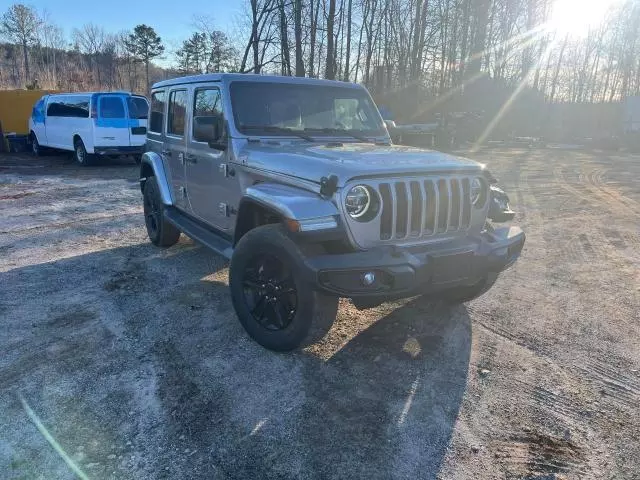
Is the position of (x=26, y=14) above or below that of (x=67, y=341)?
above

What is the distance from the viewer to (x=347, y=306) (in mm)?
4582

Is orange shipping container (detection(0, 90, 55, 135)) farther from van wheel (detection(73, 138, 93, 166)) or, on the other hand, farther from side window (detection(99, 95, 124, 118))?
side window (detection(99, 95, 124, 118))

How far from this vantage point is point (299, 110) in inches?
180

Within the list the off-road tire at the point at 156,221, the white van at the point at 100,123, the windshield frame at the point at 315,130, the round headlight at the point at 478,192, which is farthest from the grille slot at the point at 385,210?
the white van at the point at 100,123

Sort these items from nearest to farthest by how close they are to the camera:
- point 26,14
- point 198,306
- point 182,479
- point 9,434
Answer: point 182,479 < point 9,434 < point 198,306 < point 26,14

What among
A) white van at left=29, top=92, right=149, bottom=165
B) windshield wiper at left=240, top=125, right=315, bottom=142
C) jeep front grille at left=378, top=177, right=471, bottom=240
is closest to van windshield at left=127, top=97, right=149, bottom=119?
white van at left=29, top=92, right=149, bottom=165

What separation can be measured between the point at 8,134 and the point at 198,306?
17.8 m

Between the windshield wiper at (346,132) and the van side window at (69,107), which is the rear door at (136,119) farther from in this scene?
the windshield wiper at (346,132)

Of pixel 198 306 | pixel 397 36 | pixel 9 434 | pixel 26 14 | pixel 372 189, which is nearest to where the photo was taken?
pixel 9 434

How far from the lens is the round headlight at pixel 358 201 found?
3225mm

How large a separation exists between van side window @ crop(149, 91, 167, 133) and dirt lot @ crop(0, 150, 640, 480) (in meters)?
1.63

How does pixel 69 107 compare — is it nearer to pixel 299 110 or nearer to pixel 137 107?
pixel 137 107

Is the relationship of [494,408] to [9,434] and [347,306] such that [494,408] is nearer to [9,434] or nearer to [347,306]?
[347,306]

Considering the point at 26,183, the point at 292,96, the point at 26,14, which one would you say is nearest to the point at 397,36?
the point at 26,183
